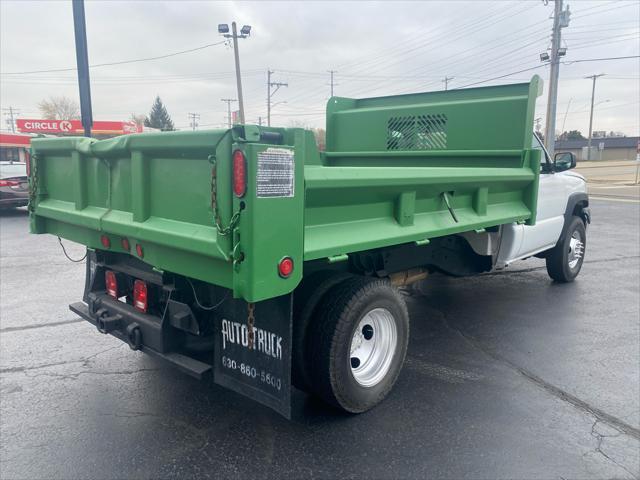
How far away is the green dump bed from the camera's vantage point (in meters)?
2.41

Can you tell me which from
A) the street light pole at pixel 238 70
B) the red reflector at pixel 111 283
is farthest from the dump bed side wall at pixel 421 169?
the street light pole at pixel 238 70

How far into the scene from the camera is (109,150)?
312 cm

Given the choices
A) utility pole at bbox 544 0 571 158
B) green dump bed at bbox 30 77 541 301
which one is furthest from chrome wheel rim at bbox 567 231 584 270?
utility pole at bbox 544 0 571 158

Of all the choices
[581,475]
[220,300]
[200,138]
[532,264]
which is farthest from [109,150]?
[532,264]

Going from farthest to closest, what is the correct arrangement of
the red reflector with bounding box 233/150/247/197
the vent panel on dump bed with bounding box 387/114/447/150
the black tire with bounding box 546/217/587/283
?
the black tire with bounding box 546/217/587/283 → the vent panel on dump bed with bounding box 387/114/447/150 → the red reflector with bounding box 233/150/247/197

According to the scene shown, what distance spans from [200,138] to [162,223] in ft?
1.98

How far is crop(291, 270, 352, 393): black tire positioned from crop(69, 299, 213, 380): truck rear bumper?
0.54 meters

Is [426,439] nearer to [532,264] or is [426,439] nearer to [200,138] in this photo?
[200,138]

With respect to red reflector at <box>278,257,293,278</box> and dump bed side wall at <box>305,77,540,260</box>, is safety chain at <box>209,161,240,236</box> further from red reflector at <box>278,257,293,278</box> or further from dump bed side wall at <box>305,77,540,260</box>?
dump bed side wall at <box>305,77,540,260</box>

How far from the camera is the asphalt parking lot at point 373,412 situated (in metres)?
2.95

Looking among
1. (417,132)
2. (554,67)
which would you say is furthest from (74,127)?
(417,132)

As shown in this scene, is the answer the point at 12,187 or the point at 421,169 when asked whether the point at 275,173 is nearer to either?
the point at 421,169

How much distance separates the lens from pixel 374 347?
142 inches

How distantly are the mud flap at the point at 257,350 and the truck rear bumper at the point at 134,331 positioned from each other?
0.47ft
